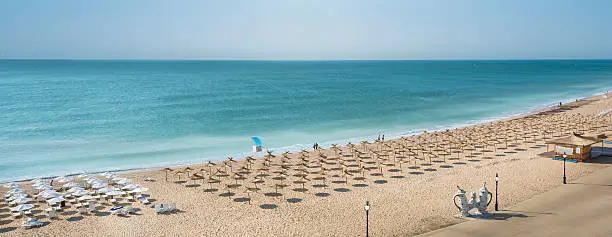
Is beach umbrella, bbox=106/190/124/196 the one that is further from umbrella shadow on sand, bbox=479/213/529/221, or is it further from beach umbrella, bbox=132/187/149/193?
umbrella shadow on sand, bbox=479/213/529/221

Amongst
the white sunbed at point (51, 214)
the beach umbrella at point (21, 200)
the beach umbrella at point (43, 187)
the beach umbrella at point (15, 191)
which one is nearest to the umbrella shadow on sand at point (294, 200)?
the white sunbed at point (51, 214)

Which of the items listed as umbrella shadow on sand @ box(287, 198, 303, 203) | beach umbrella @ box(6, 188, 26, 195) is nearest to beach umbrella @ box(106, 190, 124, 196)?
beach umbrella @ box(6, 188, 26, 195)

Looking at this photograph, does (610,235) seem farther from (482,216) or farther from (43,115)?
(43,115)

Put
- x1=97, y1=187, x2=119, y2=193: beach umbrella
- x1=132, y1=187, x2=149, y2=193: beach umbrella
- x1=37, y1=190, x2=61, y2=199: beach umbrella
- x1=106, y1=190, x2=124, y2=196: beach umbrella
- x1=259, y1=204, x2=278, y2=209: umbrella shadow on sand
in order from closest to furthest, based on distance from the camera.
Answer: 1. x1=259, y1=204, x2=278, y2=209: umbrella shadow on sand
2. x1=37, y1=190, x2=61, y2=199: beach umbrella
3. x1=106, y1=190, x2=124, y2=196: beach umbrella
4. x1=97, y1=187, x2=119, y2=193: beach umbrella
5. x1=132, y1=187, x2=149, y2=193: beach umbrella

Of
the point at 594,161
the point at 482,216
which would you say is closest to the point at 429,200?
the point at 482,216

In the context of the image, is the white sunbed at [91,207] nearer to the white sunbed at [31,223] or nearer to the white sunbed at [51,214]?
the white sunbed at [51,214]

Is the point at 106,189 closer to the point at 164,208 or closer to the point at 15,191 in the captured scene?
the point at 164,208
